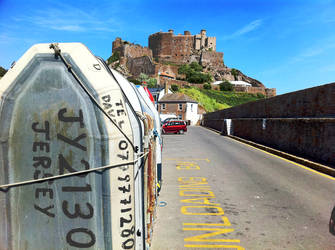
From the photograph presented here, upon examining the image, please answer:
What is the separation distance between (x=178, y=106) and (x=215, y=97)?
86.1 feet

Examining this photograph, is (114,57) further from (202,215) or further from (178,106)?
(202,215)

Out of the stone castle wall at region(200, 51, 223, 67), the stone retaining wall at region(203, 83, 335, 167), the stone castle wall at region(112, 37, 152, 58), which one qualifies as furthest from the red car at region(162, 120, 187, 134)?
the stone castle wall at region(200, 51, 223, 67)

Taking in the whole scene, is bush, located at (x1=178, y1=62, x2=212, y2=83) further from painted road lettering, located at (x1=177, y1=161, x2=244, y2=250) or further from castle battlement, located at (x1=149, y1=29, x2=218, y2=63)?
painted road lettering, located at (x1=177, y1=161, x2=244, y2=250)

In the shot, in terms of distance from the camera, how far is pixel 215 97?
7525 cm

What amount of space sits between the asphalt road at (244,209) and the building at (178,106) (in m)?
44.4

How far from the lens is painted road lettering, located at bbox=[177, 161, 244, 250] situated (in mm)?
3764

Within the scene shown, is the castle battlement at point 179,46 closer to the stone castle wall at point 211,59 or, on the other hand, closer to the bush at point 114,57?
the stone castle wall at point 211,59

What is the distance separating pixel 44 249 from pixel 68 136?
1.11m

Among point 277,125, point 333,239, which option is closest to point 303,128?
point 277,125

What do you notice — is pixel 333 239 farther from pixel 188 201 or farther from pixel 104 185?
pixel 104 185

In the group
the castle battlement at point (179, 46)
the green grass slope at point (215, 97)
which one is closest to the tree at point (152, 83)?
the green grass slope at point (215, 97)

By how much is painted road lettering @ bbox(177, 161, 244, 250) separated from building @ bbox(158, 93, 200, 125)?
4590 cm

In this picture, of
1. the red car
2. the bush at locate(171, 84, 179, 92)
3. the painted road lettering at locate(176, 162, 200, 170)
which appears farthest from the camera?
the bush at locate(171, 84, 179, 92)

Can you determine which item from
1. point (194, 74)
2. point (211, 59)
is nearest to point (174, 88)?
point (194, 74)
